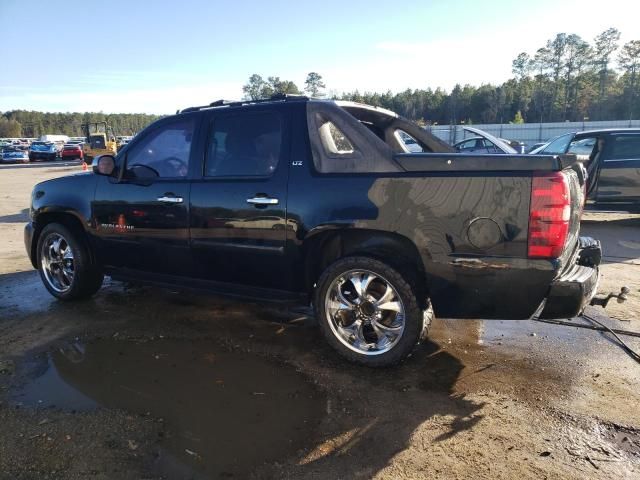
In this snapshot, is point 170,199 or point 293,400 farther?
point 170,199

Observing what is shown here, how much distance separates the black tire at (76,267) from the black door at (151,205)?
0.32m

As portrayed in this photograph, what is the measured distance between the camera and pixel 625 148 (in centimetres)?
925

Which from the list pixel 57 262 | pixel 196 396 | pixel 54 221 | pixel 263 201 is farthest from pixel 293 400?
pixel 54 221

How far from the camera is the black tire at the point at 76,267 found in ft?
16.4

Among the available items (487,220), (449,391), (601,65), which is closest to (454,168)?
(487,220)

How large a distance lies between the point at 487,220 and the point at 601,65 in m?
101

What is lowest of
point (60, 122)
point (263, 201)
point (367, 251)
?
point (367, 251)

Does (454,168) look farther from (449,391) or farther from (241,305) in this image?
(241,305)

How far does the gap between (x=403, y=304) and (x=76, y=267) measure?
3364 millimetres

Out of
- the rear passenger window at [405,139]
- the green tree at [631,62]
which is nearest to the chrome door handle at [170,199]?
the rear passenger window at [405,139]

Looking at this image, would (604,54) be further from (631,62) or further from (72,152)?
(72,152)

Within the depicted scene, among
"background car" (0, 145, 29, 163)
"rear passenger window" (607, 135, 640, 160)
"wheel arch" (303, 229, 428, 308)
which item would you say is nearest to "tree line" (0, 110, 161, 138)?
"background car" (0, 145, 29, 163)

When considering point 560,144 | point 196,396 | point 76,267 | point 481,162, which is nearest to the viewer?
point 481,162

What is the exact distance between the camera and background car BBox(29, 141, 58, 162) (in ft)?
134
